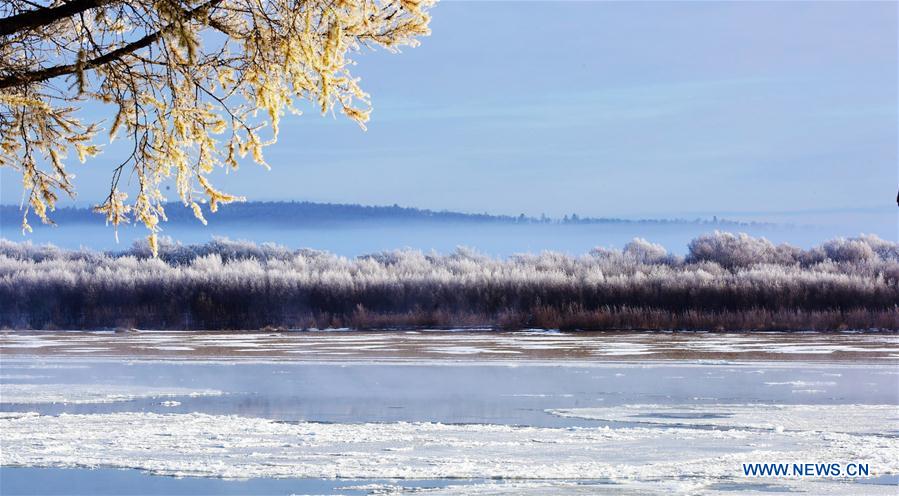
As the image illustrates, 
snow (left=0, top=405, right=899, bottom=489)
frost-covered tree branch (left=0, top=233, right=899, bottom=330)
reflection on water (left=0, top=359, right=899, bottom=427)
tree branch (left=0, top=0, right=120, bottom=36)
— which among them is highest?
tree branch (left=0, top=0, right=120, bottom=36)

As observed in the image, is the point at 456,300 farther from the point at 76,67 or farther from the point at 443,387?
the point at 76,67

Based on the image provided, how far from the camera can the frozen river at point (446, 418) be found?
8977 millimetres

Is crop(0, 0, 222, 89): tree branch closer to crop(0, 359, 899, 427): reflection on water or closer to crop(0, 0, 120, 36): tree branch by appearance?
crop(0, 0, 120, 36): tree branch

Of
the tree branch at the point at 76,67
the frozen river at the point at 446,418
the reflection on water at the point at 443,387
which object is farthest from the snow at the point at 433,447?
the tree branch at the point at 76,67

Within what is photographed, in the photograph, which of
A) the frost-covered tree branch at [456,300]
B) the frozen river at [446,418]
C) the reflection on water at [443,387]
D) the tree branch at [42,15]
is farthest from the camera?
the frost-covered tree branch at [456,300]

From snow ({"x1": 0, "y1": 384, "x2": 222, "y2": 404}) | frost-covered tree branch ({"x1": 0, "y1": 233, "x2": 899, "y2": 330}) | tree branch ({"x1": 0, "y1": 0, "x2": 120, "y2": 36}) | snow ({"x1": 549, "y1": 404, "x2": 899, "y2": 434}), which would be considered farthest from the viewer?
frost-covered tree branch ({"x1": 0, "y1": 233, "x2": 899, "y2": 330})

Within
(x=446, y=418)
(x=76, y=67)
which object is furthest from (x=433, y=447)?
(x=76, y=67)

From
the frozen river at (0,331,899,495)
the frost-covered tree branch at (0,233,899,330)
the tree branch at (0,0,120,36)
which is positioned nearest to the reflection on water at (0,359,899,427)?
Answer: the frozen river at (0,331,899,495)

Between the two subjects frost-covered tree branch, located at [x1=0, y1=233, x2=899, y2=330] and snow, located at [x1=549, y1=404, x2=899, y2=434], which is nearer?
snow, located at [x1=549, y1=404, x2=899, y2=434]

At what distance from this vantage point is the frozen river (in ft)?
29.5

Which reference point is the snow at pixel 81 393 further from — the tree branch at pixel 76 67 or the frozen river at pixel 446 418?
the tree branch at pixel 76 67

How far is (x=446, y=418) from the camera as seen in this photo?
11.8 m

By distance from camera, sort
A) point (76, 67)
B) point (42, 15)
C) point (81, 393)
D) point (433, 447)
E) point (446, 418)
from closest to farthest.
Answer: point (433, 447) < point (42, 15) < point (76, 67) < point (446, 418) < point (81, 393)

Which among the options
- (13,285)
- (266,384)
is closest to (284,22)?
(266,384)
